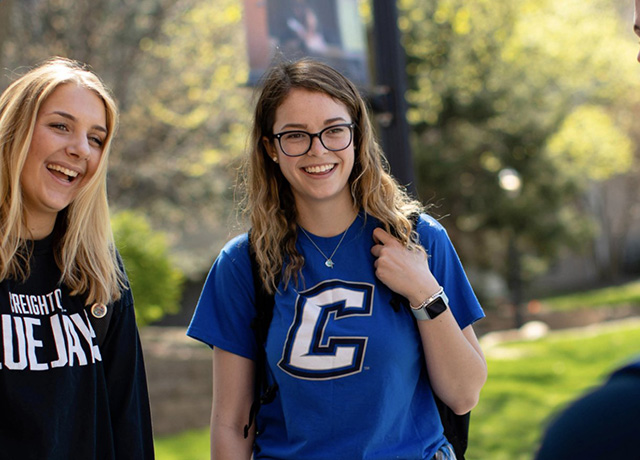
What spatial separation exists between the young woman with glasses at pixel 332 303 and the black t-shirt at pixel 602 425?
1.51 m

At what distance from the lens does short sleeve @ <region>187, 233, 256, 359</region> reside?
8.53 feet

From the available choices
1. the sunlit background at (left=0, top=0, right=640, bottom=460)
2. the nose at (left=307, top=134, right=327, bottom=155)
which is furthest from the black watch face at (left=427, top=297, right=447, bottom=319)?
the sunlit background at (left=0, top=0, right=640, bottom=460)

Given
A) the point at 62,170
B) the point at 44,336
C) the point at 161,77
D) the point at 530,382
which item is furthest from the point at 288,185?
the point at 161,77

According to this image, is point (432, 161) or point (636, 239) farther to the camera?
point (636, 239)

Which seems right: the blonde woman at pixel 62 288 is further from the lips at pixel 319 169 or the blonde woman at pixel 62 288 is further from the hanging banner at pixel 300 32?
the hanging banner at pixel 300 32

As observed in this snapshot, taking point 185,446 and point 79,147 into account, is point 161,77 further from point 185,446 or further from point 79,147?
point 79,147

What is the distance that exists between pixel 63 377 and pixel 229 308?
56 centimetres

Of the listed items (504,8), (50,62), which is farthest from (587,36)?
(50,62)

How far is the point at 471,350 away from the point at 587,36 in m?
21.3

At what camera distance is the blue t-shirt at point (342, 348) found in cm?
236

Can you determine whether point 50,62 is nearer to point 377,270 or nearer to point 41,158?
point 41,158

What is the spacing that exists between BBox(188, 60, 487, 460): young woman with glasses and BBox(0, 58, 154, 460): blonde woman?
12.2 inches

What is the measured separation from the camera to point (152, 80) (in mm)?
14555

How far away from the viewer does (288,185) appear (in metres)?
2.82
